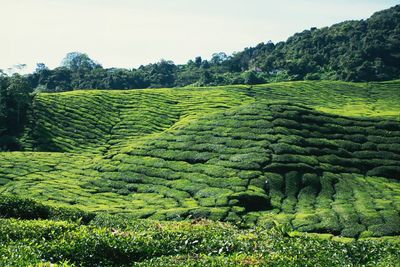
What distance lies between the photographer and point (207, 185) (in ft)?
195

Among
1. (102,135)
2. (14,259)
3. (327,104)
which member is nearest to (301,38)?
(327,104)

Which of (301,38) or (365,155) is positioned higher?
(301,38)

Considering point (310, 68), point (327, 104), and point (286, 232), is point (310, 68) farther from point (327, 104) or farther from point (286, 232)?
point (286, 232)

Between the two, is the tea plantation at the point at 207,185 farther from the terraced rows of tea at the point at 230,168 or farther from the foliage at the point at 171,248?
the terraced rows of tea at the point at 230,168

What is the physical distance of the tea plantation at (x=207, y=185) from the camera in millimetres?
19719

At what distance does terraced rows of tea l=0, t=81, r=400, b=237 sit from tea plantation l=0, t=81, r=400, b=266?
17 cm

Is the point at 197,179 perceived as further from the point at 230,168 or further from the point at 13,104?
the point at 13,104

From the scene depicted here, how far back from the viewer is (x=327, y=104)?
117750 mm

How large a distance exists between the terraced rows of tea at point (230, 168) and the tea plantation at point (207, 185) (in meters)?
0.17

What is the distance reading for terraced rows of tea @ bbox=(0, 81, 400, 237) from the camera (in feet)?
171

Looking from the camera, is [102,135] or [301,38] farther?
[301,38]

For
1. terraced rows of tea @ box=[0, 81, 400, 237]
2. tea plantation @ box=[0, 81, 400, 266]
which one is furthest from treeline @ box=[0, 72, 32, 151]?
terraced rows of tea @ box=[0, 81, 400, 237]

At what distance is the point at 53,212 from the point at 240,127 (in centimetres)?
4659

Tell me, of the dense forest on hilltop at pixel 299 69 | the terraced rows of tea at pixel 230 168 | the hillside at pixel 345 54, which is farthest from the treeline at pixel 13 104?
the hillside at pixel 345 54
